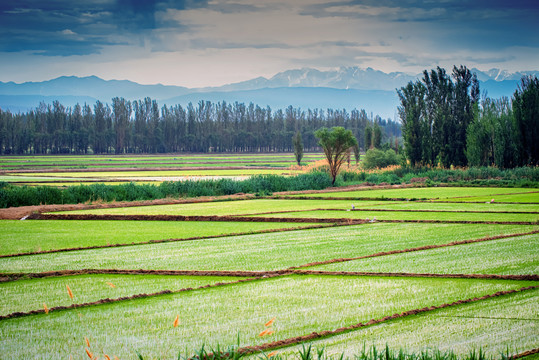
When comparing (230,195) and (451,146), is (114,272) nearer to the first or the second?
(230,195)

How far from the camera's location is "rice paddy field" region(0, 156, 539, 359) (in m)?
6.79

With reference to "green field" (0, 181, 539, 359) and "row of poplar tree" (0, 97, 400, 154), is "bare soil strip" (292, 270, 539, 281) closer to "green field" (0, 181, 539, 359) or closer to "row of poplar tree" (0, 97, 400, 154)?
"green field" (0, 181, 539, 359)

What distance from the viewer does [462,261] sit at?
456 inches

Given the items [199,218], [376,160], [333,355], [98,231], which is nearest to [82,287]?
[333,355]

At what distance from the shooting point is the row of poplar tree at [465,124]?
41938 millimetres

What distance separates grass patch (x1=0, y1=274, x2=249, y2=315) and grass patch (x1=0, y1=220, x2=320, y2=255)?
13.5 ft

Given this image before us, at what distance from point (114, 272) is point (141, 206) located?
1639 cm

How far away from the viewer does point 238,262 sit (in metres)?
12.0

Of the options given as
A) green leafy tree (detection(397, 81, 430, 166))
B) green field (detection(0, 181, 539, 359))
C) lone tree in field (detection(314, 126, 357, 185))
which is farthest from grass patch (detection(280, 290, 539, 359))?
green leafy tree (detection(397, 81, 430, 166))

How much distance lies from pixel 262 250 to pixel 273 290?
14.0 ft

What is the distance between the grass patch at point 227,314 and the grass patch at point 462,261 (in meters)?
0.86

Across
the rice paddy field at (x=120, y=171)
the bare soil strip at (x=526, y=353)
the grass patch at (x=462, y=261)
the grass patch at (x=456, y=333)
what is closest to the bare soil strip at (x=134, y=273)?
the grass patch at (x=462, y=261)

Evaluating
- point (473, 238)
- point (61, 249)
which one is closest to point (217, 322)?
point (61, 249)

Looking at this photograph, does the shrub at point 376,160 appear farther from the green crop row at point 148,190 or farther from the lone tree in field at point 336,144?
the green crop row at point 148,190
